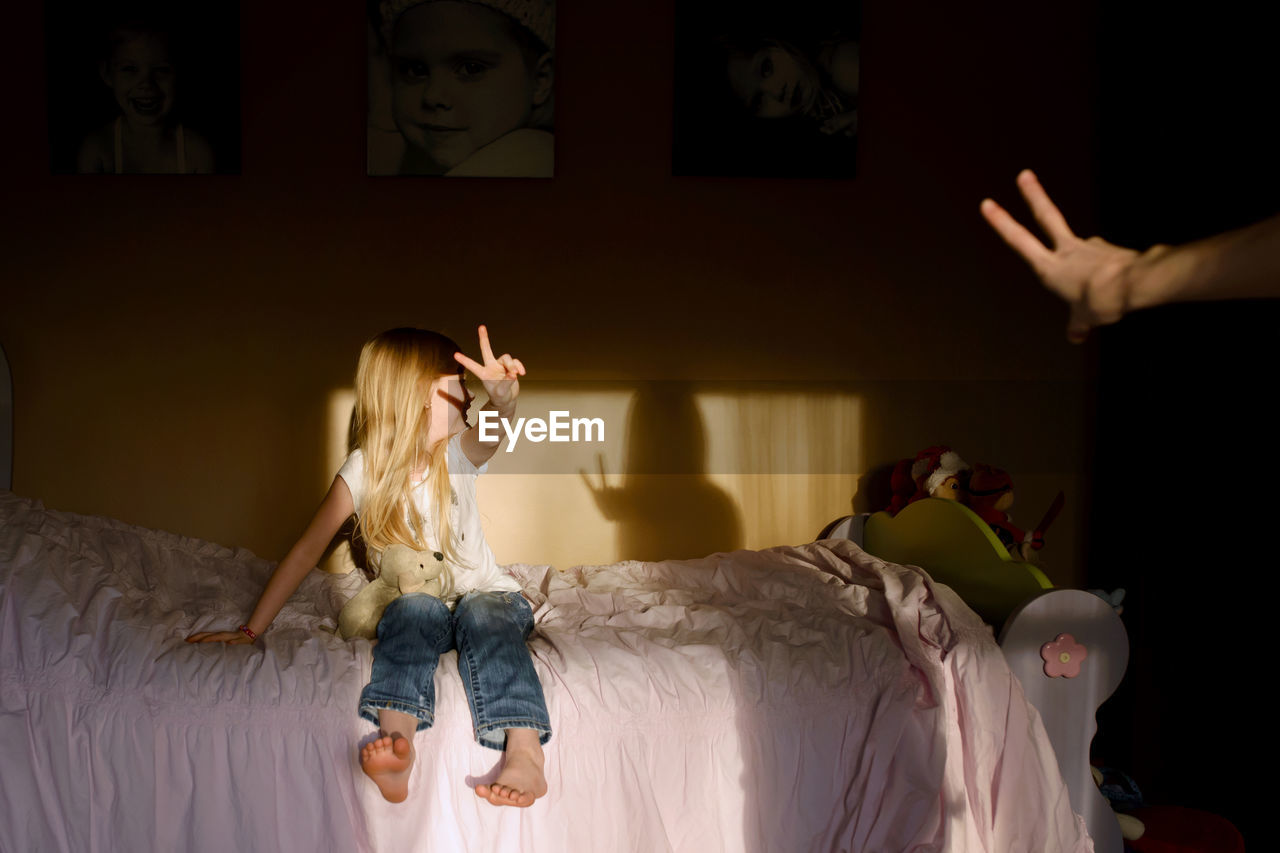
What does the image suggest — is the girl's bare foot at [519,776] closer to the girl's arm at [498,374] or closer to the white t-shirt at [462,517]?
the white t-shirt at [462,517]

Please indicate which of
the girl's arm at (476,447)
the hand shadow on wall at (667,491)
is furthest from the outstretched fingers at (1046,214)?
the hand shadow on wall at (667,491)

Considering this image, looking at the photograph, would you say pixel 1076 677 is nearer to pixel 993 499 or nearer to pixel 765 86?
pixel 993 499

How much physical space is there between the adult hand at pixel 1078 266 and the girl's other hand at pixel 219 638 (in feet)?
5.10

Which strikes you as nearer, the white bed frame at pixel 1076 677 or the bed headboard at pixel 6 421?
the white bed frame at pixel 1076 677

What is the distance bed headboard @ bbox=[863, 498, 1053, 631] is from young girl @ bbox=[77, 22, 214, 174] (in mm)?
2150

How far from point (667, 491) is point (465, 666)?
121 cm

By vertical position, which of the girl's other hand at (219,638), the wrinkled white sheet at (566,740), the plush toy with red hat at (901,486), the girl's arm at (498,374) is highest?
the girl's arm at (498,374)

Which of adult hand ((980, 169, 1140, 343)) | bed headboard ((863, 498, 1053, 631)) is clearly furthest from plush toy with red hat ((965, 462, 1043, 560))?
adult hand ((980, 169, 1140, 343))

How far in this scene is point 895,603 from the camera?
6.14 feet

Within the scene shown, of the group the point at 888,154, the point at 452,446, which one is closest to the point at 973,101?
the point at 888,154

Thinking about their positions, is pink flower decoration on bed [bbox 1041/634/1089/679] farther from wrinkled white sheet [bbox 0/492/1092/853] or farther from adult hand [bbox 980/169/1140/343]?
adult hand [bbox 980/169/1140/343]

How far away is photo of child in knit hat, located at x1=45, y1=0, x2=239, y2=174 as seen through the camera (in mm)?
2521

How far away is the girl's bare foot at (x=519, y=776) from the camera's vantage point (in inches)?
57.8

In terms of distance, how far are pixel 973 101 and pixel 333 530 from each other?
2.23m
